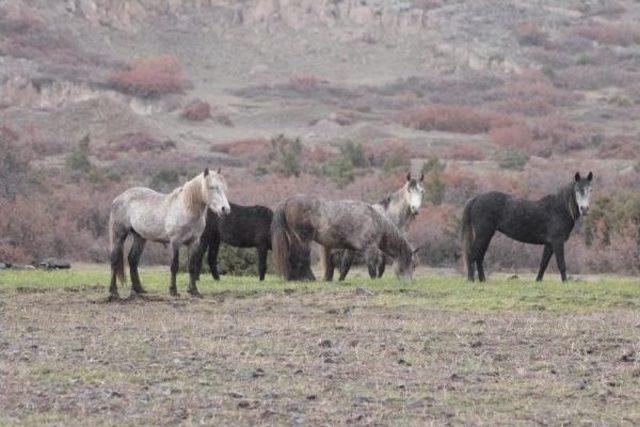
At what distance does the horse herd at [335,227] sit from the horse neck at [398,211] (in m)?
0.02

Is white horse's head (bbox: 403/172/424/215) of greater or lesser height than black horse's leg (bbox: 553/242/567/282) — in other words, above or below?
above

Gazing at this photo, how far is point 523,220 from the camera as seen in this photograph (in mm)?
20062

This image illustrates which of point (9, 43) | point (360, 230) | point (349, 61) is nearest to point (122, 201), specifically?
point (360, 230)

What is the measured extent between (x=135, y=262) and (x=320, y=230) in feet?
10.8

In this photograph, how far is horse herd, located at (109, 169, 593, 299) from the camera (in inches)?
683

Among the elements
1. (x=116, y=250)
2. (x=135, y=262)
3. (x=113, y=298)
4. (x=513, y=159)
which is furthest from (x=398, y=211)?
(x=513, y=159)

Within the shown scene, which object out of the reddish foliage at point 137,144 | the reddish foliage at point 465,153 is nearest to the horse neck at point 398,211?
the reddish foliage at point 465,153

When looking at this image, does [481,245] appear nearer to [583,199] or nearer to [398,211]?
[398,211]

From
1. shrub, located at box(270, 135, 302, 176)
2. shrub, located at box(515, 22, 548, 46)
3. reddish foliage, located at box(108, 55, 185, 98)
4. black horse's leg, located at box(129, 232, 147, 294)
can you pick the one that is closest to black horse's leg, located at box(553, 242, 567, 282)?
black horse's leg, located at box(129, 232, 147, 294)

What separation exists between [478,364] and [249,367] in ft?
6.88

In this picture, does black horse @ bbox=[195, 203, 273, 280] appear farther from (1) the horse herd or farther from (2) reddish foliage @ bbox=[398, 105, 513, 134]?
(2) reddish foliage @ bbox=[398, 105, 513, 134]

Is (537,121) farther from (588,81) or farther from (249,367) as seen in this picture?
(249,367)

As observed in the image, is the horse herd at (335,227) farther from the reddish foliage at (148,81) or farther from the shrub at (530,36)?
the shrub at (530,36)

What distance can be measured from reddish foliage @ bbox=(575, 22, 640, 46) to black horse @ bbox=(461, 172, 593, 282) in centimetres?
6125
